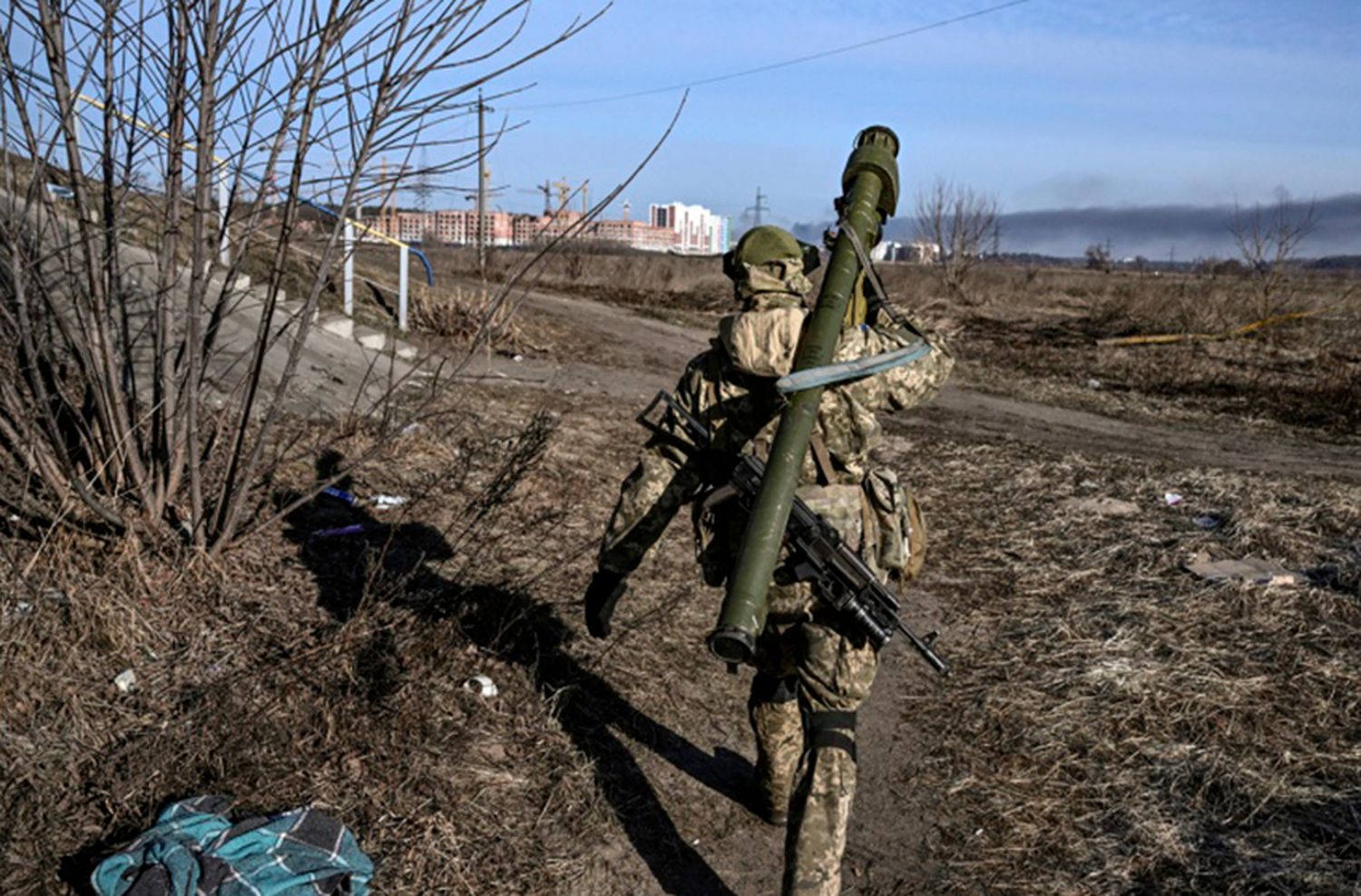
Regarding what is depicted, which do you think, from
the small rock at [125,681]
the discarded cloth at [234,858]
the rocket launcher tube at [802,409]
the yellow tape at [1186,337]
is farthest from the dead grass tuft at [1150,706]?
the yellow tape at [1186,337]

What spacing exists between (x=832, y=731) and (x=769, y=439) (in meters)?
0.87

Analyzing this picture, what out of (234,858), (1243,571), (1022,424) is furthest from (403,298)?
(234,858)

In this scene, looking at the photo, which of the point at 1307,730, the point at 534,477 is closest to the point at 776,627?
the point at 1307,730

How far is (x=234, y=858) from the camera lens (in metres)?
2.84

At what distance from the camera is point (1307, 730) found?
4.39 m

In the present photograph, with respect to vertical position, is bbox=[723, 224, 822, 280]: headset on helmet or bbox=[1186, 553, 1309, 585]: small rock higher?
bbox=[723, 224, 822, 280]: headset on helmet

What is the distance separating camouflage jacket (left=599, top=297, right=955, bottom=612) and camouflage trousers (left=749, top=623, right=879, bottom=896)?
0.19 metres

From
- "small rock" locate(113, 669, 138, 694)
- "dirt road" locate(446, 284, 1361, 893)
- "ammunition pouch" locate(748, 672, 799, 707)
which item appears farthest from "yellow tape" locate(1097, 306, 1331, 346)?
"small rock" locate(113, 669, 138, 694)

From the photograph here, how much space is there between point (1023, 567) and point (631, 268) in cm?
2565

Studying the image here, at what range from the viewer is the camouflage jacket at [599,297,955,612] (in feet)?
10.5

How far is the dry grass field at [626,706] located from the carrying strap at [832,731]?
638mm

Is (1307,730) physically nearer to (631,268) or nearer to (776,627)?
(776,627)

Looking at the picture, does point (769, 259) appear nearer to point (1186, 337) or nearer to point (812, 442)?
point (812, 442)

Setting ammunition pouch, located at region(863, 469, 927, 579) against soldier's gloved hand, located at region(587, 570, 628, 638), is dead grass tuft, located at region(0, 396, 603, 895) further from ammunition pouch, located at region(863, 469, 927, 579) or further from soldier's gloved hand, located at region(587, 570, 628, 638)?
ammunition pouch, located at region(863, 469, 927, 579)
